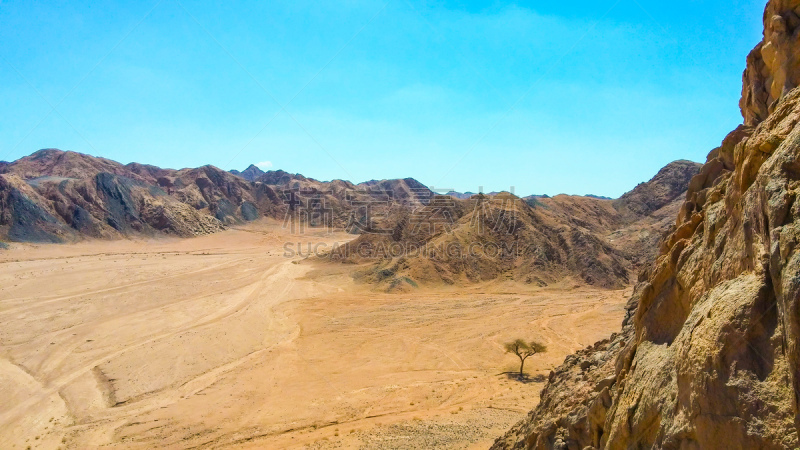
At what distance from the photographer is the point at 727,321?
5008 mm

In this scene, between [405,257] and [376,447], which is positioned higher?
[405,257]

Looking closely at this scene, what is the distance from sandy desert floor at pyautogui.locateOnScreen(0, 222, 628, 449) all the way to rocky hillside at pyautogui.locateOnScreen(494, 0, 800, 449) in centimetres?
823

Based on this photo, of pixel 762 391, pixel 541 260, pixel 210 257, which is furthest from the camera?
pixel 210 257

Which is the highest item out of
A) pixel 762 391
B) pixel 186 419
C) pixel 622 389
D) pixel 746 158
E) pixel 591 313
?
pixel 746 158

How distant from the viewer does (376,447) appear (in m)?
14.0

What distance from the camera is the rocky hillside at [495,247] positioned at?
146 ft

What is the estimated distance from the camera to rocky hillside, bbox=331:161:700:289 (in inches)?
1748

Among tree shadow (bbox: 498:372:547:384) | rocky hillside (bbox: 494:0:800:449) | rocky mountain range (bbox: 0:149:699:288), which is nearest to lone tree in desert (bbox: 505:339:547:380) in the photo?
tree shadow (bbox: 498:372:547:384)

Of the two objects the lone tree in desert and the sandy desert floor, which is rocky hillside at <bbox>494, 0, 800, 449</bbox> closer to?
the sandy desert floor

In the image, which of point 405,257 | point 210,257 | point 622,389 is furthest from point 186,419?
point 210,257

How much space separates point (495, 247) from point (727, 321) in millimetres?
43092

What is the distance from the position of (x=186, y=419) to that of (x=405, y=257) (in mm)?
31127

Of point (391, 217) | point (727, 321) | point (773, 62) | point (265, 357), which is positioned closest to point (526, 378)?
point (265, 357)

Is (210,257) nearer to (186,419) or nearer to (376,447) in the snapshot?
(186,419)
